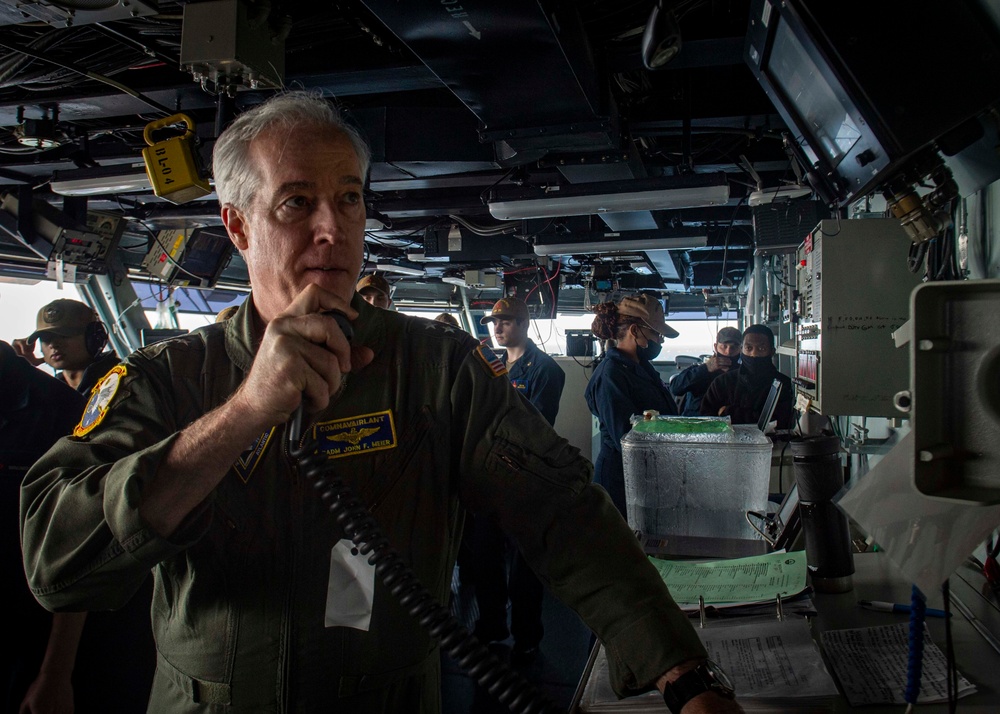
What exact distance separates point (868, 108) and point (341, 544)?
1485mm

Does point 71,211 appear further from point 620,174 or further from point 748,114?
point 748,114

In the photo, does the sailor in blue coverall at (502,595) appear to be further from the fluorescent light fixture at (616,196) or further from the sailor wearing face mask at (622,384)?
the fluorescent light fixture at (616,196)

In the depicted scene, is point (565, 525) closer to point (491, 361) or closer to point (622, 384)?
point (491, 361)

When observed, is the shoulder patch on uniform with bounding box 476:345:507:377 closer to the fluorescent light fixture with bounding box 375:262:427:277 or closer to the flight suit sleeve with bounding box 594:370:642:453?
the flight suit sleeve with bounding box 594:370:642:453

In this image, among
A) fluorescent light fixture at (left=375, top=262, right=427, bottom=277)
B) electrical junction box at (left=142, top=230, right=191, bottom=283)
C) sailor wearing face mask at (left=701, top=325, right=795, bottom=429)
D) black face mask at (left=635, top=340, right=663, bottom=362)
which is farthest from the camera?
fluorescent light fixture at (left=375, top=262, right=427, bottom=277)

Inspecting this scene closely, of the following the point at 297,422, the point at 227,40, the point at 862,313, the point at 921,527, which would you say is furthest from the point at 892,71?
the point at 227,40

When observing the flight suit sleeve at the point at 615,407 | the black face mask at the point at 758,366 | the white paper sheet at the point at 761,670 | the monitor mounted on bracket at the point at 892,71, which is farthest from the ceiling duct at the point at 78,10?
the black face mask at the point at 758,366

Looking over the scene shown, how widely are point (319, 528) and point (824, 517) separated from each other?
1.07m

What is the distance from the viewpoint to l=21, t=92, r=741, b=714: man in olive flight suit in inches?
31.4

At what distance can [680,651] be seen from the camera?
81 cm

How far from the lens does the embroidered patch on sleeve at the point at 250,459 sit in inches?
38.8

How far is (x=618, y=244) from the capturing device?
4.86 metres

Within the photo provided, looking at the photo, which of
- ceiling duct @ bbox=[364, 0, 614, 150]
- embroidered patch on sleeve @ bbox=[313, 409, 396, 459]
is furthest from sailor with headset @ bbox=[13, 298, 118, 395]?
embroidered patch on sleeve @ bbox=[313, 409, 396, 459]

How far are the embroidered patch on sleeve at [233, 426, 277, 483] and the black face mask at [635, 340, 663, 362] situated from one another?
105 inches
